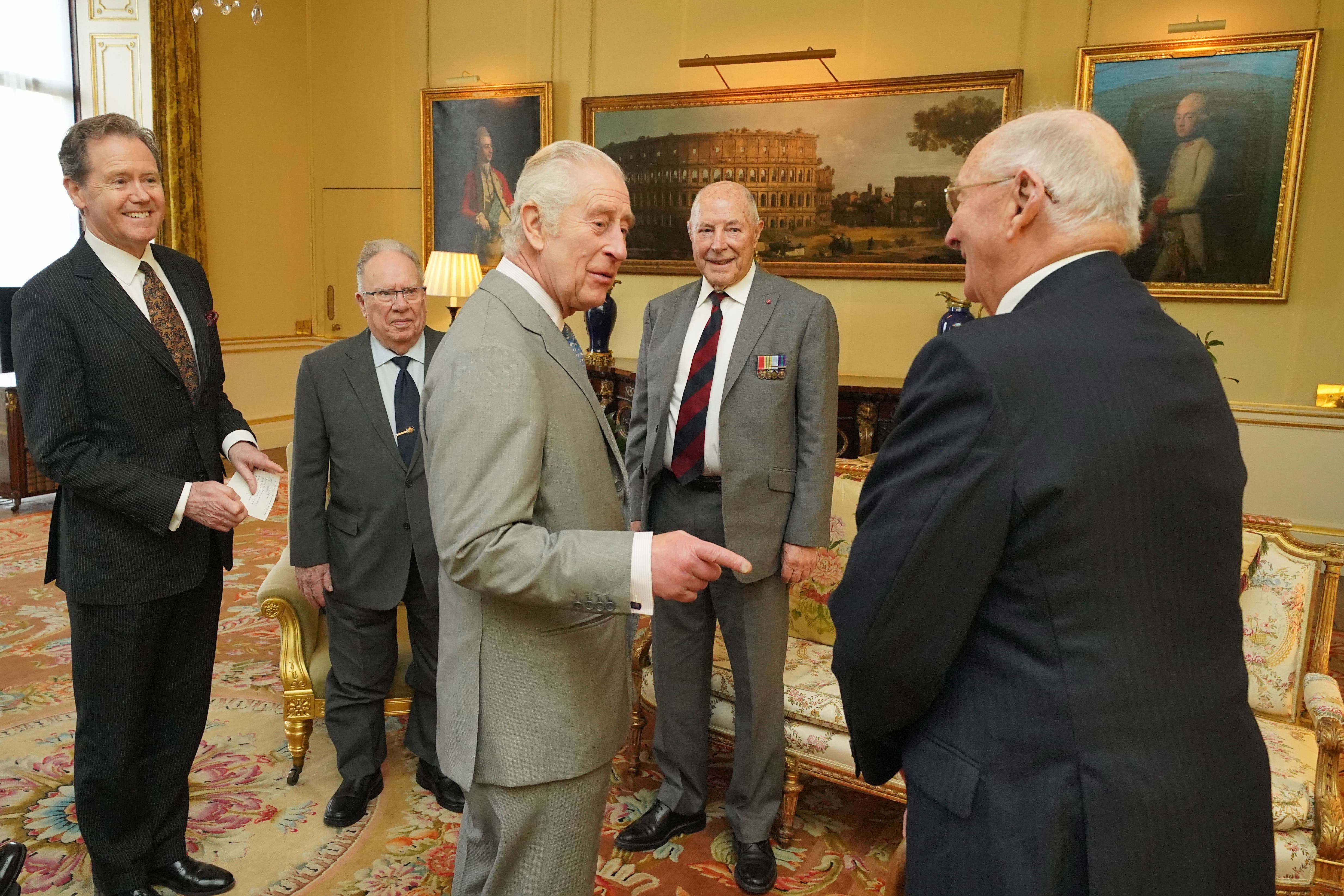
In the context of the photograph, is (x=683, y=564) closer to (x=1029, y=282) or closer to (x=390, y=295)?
(x=1029, y=282)

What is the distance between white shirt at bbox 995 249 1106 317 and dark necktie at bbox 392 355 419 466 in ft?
6.85

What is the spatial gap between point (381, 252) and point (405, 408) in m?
0.51

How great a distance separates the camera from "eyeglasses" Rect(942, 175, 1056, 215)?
4.42ft

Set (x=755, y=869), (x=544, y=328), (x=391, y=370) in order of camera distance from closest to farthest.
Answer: (x=544, y=328)
(x=755, y=869)
(x=391, y=370)

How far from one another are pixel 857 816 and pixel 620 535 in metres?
2.11

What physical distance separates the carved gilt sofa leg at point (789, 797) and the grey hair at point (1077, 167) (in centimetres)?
207

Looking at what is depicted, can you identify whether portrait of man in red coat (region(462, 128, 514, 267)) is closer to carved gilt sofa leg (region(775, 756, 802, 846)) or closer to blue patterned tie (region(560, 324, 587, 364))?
carved gilt sofa leg (region(775, 756, 802, 846))

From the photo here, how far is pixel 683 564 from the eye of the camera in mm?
1476

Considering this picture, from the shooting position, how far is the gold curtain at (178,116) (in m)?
7.79

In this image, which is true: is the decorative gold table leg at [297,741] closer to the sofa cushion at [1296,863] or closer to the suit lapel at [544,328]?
the suit lapel at [544,328]

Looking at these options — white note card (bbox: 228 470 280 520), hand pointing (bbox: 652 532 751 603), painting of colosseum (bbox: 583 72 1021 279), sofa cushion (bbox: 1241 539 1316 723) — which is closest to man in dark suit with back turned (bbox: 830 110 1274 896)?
hand pointing (bbox: 652 532 751 603)

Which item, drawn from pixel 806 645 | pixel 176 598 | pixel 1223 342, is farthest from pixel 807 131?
pixel 176 598

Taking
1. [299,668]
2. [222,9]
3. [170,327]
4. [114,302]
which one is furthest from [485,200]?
[114,302]

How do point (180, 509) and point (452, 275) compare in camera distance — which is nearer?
point (180, 509)
